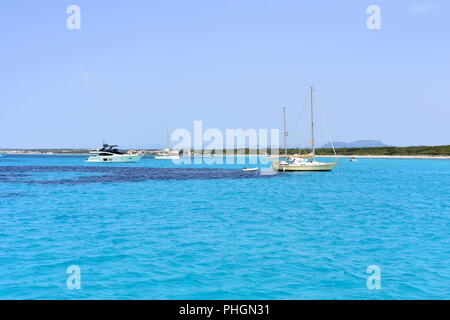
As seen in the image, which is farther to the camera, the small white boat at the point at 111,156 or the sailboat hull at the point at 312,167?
the small white boat at the point at 111,156

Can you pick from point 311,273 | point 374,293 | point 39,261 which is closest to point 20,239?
point 39,261

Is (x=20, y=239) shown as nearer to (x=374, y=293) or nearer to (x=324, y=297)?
(x=324, y=297)

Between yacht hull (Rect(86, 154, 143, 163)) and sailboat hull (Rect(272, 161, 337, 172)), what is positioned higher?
yacht hull (Rect(86, 154, 143, 163))

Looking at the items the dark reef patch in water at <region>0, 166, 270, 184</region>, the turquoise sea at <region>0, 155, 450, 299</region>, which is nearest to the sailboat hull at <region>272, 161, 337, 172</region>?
the dark reef patch in water at <region>0, 166, 270, 184</region>

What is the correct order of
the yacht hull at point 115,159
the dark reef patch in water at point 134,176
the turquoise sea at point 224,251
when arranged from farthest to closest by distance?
the yacht hull at point 115,159, the dark reef patch in water at point 134,176, the turquoise sea at point 224,251

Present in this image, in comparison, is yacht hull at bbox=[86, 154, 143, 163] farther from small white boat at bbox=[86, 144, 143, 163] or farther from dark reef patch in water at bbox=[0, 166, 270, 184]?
dark reef patch in water at bbox=[0, 166, 270, 184]

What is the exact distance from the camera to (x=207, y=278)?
15.5 meters

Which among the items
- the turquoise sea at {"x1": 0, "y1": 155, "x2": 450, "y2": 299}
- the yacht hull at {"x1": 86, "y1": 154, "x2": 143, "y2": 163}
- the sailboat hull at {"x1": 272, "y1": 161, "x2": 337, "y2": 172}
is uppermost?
the yacht hull at {"x1": 86, "y1": 154, "x2": 143, "y2": 163}

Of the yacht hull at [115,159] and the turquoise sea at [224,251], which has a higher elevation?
the yacht hull at [115,159]

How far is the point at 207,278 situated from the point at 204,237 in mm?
7115

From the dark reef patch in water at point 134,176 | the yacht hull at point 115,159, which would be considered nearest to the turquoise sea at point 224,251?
the dark reef patch in water at point 134,176

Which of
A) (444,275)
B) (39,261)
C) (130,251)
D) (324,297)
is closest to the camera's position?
(324,297)

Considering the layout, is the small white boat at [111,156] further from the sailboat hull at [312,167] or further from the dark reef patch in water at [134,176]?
the sailboat hull at [312,167]

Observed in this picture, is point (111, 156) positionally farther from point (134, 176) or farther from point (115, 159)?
point (134, 176)
